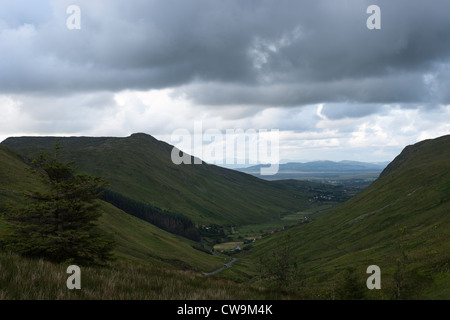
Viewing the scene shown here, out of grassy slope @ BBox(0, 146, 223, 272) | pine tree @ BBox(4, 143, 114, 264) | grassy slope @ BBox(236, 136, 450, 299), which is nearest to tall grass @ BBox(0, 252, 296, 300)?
pine tree @ BBox(4, 143, 114, 264)

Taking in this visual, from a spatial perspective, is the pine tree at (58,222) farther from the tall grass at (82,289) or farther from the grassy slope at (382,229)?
the grassy slope at (382,229)

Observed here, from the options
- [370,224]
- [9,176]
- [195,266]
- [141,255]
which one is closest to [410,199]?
[370,224]

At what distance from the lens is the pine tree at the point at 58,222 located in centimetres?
1805

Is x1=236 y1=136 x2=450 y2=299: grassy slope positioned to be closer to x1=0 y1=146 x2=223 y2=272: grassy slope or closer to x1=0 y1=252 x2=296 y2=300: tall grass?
x1=0 y1=146 x2=223 y2=272: grassy slope

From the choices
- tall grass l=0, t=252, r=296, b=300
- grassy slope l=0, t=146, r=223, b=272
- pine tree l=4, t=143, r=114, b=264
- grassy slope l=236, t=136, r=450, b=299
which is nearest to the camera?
tall grass l=0, t=252, r=296, b=300

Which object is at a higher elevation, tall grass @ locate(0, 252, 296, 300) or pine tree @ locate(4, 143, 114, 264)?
pine tree @ locate(4, 143, 114, 264)

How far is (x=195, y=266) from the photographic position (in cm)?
11644

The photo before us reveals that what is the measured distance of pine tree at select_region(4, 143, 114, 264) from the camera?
711 inches

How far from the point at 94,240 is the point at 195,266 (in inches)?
4073

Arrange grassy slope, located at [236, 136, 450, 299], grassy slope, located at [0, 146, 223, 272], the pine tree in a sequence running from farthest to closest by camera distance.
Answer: grassy slope, located at [0, 146, 223, 272] < grassy slope, located at [236, 136, 450, 299] < the pine tree
